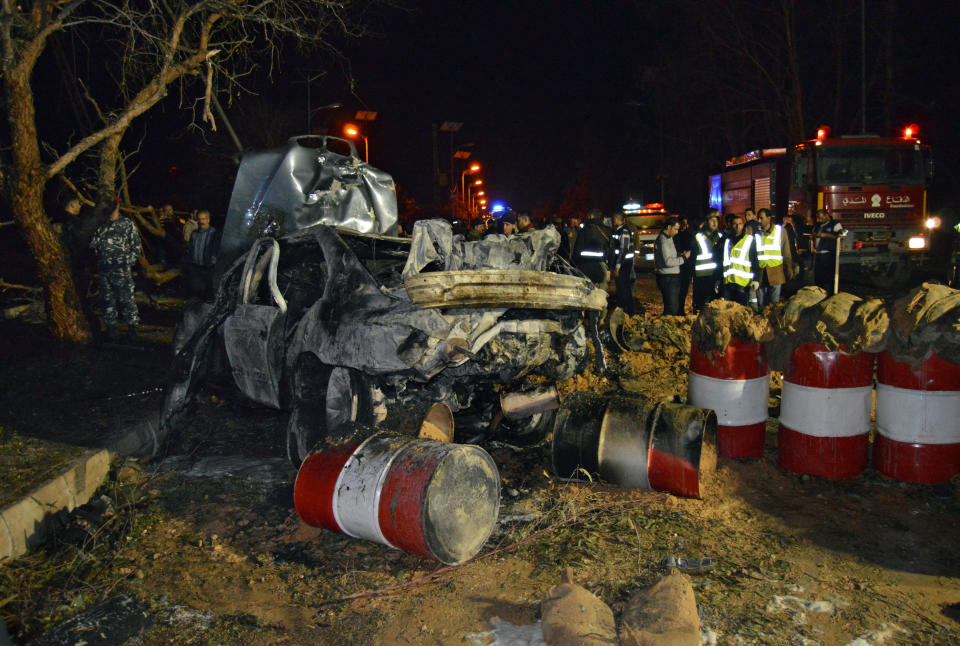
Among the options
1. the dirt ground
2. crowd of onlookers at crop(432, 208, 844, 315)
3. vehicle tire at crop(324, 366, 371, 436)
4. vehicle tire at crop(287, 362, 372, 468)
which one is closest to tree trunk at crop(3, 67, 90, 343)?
the dirt ground

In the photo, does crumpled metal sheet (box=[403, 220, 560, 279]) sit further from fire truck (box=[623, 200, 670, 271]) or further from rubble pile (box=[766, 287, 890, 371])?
fire truck (box=[623, 200, 670, 271])

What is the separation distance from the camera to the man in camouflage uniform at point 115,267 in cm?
886

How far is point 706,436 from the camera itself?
14.4ft

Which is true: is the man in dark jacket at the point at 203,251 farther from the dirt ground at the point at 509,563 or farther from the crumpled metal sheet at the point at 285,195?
the dirt ground at the point at 509,563

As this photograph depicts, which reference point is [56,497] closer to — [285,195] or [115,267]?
[285,195]

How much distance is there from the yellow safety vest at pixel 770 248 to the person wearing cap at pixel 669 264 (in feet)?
4.32

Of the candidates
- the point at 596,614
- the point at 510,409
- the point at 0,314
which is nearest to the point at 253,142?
the point at 0,314

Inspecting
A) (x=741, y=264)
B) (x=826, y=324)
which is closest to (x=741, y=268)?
(x=741, y=264)

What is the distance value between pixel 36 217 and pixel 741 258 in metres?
8.56

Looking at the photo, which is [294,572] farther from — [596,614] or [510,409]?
[510,409]

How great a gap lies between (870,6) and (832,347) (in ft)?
79.3

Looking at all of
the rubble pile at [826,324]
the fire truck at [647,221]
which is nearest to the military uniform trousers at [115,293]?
the rubble pile at [826,324]

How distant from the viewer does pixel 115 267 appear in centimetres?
892

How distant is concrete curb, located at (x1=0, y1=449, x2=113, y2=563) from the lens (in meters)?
3.74
